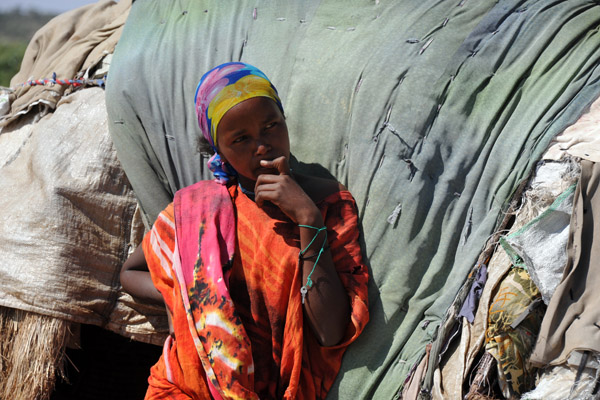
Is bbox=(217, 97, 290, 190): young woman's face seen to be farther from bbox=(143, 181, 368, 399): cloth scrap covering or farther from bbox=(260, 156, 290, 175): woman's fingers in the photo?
bbox=(143, 181, 368, 399): cloth scrap covering

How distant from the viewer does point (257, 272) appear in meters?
2.34

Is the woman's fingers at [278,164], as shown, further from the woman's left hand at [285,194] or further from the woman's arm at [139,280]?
the woman's arm at [139,280]

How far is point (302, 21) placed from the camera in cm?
280

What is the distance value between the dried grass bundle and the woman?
0.58m

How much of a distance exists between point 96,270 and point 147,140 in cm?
58

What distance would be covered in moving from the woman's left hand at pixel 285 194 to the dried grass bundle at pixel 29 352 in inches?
45.0

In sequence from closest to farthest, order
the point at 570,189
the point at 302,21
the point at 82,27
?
the point at 570,189
the point at 302,21
the point at 82,27

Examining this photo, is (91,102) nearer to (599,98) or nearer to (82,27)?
(82,27)

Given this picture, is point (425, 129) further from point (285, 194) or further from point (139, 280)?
point (139, 280)

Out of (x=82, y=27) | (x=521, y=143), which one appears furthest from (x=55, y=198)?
(x=521, y=143)

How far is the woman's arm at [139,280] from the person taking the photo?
103 inches

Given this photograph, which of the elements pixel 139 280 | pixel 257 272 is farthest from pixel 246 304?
pixel 139 280


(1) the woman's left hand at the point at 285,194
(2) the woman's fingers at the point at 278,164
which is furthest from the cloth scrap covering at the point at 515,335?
(2) the woman's fingers at the point at 278,164

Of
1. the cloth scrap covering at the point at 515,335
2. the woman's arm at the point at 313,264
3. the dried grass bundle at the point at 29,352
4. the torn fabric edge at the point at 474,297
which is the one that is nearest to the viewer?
the cloth scrap covering at the point at 515,335
